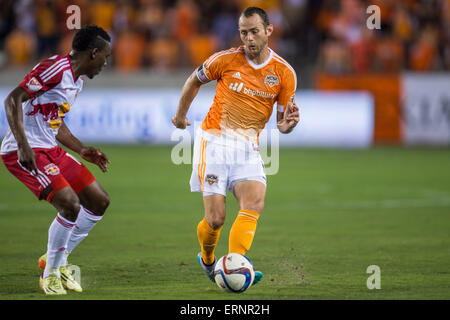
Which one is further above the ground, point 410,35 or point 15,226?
point 410,35

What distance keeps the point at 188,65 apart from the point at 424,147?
22.3ft

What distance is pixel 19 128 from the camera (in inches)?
234

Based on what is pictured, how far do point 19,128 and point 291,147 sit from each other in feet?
49.8

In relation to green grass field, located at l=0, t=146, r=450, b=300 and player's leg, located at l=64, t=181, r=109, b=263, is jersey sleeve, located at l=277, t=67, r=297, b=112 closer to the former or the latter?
green grass field, located at l=0, t=146, r=450, b=300

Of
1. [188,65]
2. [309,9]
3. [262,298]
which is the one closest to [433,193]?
[262,298]

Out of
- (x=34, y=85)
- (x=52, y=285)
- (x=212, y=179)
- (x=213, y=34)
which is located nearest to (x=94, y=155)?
(x=34, y=85)

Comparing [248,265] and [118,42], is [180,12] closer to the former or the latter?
[118,42]

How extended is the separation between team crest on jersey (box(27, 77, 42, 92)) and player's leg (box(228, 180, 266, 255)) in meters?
1.77

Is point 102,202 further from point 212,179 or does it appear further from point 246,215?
point 246,215

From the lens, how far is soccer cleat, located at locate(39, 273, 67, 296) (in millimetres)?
6195

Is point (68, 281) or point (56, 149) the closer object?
point (68, 281)

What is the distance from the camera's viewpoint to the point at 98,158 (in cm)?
673

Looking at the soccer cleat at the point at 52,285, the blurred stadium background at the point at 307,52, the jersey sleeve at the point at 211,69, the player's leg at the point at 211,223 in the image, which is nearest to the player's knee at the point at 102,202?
the soccer cleat at the point at 52,285
